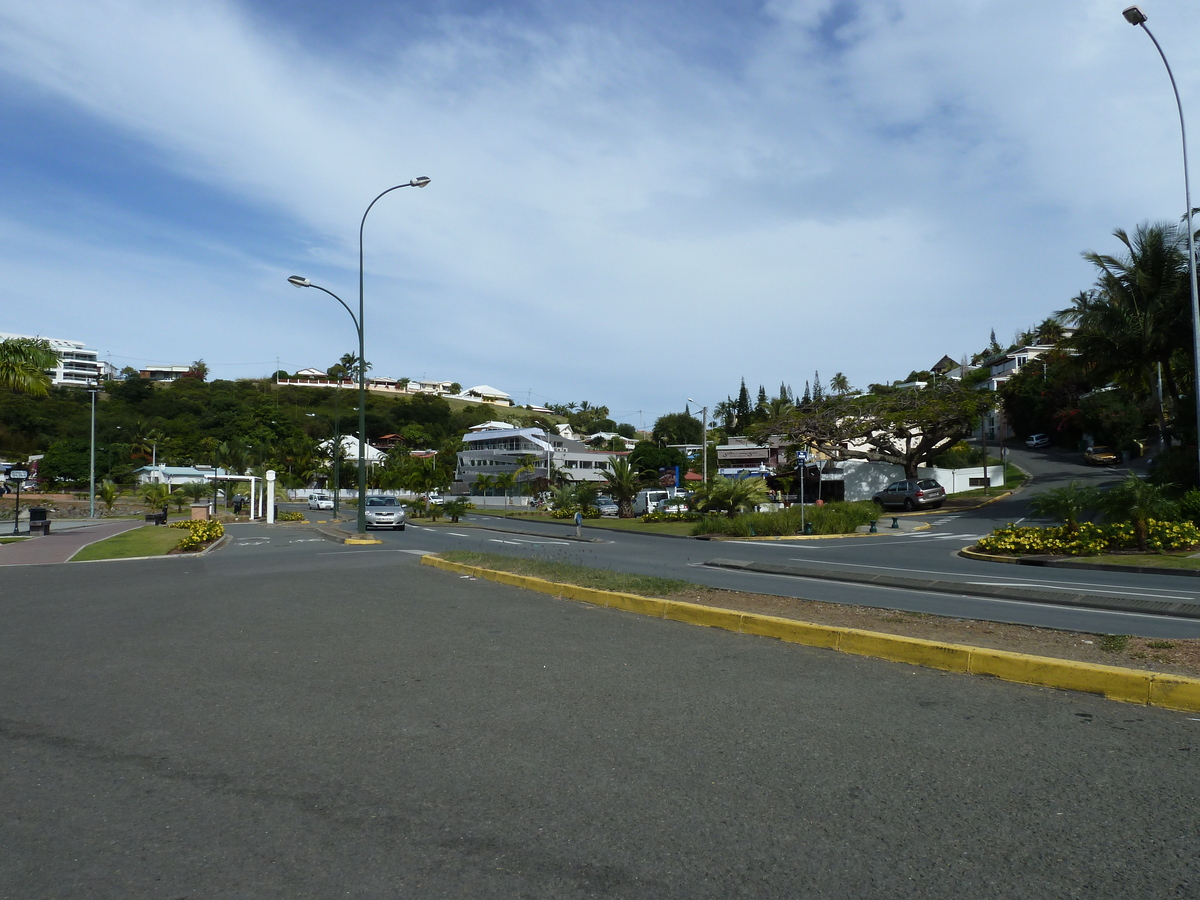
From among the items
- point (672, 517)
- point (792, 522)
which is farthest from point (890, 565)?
point (672, 517)

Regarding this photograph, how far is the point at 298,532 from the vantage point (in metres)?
33.0

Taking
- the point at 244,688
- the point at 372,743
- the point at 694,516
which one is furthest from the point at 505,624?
the point at 694,516

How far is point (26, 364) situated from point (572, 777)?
24.6 meters

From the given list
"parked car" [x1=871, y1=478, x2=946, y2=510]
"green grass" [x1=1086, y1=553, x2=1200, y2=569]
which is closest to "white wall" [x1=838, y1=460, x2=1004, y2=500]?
"parked car" [x1=871, y1=478, x2=946, y2=510]

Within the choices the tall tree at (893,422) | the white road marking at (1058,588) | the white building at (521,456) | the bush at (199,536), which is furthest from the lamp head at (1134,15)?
the white building at (521,456)

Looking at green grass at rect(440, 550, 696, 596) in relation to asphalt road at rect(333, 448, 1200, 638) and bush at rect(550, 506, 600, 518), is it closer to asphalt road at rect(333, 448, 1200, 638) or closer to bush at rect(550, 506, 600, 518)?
asphalt road at rect(333, 448, 1200, 638)

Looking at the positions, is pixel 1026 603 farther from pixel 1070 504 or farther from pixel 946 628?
pixel 1070 504

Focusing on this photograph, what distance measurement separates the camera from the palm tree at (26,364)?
892 inches

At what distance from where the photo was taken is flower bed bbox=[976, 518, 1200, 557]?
19344 millimetres

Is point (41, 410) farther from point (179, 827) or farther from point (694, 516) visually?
point (179, 827)

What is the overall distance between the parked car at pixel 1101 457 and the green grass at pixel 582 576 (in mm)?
47559

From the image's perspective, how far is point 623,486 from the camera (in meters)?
44.1

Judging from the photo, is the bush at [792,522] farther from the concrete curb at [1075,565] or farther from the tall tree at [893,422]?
the tall tree at [893,422]

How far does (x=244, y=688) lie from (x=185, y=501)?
193ft
